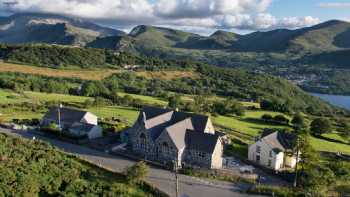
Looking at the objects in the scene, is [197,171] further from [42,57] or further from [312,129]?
[42,57]

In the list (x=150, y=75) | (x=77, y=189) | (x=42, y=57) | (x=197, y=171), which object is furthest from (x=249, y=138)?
(x=42, y=57)

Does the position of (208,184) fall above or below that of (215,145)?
below

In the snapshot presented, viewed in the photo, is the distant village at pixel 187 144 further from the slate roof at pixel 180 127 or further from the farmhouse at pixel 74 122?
the farmhouse at pixel 74 122

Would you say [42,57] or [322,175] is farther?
[42,57]

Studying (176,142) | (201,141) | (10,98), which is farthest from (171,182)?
(10,98)

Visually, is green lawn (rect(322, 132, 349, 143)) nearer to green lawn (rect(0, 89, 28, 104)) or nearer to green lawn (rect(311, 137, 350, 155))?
green lawn (rect(311, 137, 350, 155))

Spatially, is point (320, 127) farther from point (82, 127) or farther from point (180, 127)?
point (82, 127)

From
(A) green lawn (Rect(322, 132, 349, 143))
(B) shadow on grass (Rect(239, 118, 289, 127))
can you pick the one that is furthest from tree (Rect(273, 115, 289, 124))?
(A) green lawn (Rect(322, 132, 349, 143))
